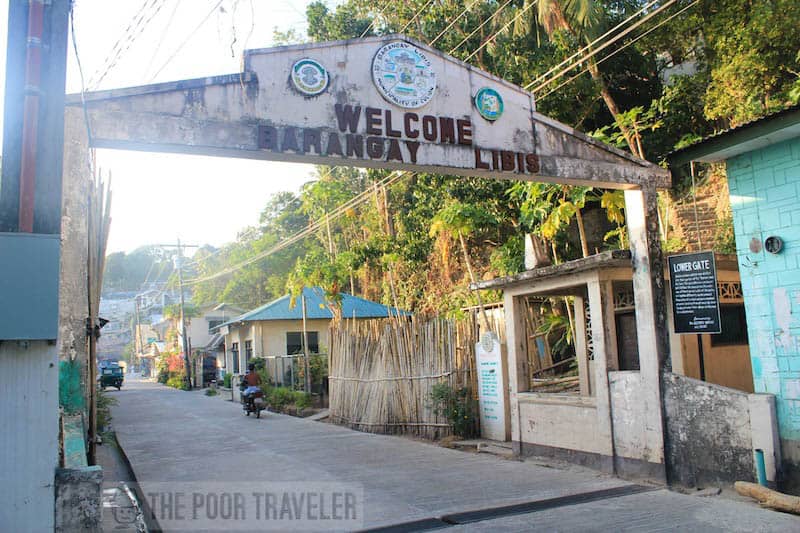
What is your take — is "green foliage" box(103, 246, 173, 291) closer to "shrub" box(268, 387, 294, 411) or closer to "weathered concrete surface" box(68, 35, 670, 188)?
"shrub" box(268, 387, 294, 411)

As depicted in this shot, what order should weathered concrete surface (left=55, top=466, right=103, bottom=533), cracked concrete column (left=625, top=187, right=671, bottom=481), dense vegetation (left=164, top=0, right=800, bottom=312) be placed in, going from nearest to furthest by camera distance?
weathered concrete surface (left=55, top=466, right=103, bottom=533)
cracked concrete column (left=625, top=187, right=671, bottom=481)
dense vegetation (left=164, top=0, right=800, bottom=312)

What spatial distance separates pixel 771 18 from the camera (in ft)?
39.6

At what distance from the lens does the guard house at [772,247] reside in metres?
6.84

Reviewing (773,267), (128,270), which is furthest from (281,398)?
(128,270)

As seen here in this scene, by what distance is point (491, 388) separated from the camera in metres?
11.7

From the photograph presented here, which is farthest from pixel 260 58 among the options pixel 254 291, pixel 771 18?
pixel 254 291

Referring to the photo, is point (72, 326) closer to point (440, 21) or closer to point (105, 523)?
point (105, 523)

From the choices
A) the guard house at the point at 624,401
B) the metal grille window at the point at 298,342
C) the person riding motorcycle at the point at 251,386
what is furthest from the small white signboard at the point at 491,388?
the metal grille window at the point at 298,342

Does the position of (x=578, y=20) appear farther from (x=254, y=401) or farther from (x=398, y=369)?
(x=254, y=401)

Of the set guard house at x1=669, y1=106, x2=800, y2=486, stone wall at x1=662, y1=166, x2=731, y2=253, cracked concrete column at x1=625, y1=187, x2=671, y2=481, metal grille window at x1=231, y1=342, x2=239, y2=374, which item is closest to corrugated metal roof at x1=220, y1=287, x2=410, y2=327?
metal grille window at x1=231, y1=342, x2=239, y2=374

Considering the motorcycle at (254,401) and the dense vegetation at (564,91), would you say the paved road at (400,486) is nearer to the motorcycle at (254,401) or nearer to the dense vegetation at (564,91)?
the motorcycle at (254,401)

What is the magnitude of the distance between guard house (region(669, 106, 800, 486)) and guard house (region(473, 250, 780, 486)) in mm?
225

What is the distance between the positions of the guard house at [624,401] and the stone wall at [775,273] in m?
0.22

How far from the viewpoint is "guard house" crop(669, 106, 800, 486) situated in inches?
269
